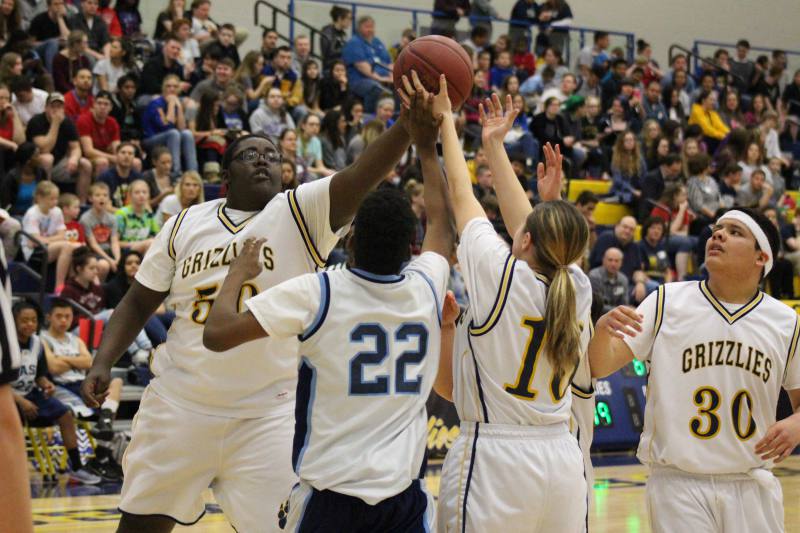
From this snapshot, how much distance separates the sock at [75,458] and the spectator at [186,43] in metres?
6.88

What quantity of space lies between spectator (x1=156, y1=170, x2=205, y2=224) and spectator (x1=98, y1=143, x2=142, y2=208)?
61 centimetres

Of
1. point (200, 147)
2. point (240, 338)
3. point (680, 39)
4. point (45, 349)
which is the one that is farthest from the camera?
Result: point (680, 39)

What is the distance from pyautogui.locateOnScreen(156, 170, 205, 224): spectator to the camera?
39.4 feet

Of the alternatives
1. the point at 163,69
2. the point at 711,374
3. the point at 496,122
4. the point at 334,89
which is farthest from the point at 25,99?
the point at 711,374

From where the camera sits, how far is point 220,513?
8641 millimetres

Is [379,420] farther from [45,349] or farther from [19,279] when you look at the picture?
[19,279]

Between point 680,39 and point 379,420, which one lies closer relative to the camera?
point 379,420

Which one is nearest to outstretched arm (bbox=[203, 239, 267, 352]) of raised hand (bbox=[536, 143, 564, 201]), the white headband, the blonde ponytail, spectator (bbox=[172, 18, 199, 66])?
the blonde ponytail

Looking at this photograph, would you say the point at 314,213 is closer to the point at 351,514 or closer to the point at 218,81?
the point at 351,514

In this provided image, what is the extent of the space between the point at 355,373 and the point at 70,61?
11466 mm

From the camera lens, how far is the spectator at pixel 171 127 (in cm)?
1359

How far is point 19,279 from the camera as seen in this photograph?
1127 centimetres

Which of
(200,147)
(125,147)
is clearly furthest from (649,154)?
(125,147)

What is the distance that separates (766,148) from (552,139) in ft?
15.9
